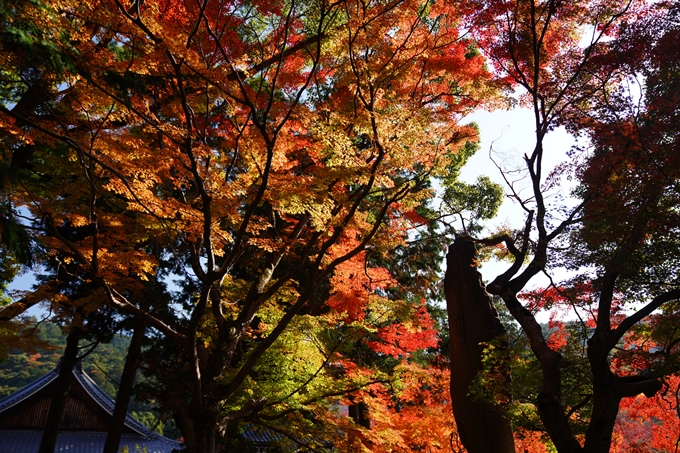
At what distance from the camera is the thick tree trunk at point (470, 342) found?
861 cm

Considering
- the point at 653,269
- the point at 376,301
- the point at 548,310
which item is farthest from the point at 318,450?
the point at 653,269

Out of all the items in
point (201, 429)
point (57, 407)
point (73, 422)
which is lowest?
point (201, 429)

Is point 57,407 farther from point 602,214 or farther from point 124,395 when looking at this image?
point 602,214

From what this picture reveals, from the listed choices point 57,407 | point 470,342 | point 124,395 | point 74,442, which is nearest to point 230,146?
point 470,342

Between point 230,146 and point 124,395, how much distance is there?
22.5 ft

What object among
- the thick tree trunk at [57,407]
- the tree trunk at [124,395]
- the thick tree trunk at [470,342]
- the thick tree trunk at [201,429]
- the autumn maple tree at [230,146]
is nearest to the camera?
the autumn maple tree at [230,146]

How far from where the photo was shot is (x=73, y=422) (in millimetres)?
15625

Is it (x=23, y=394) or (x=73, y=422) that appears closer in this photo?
(x=23, y=394)

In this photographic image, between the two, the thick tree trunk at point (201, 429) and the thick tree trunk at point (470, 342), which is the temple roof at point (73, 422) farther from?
the thick tree trunk at point (470, 342)

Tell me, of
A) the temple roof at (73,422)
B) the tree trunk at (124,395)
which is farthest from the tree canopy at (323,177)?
the temple roof at (73,422)

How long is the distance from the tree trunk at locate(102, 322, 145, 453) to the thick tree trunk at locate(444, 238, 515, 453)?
7587 millimetres

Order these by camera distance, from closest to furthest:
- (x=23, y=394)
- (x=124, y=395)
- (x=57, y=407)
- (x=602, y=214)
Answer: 1. (x=602, y=214)
2. (x=124, y=395)
3. (x=57, y=407)
4. (x=23, y=394)

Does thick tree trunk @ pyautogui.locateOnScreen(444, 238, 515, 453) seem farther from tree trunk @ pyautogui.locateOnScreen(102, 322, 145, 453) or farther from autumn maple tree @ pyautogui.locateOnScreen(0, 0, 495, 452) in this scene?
tree trunk @ pyautogui.locateOnScreen(102, 322, 145, 453)

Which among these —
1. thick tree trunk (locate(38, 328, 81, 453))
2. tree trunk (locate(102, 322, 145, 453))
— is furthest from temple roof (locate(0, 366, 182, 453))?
tree trunk (locate(102, 322, 145, 453))
